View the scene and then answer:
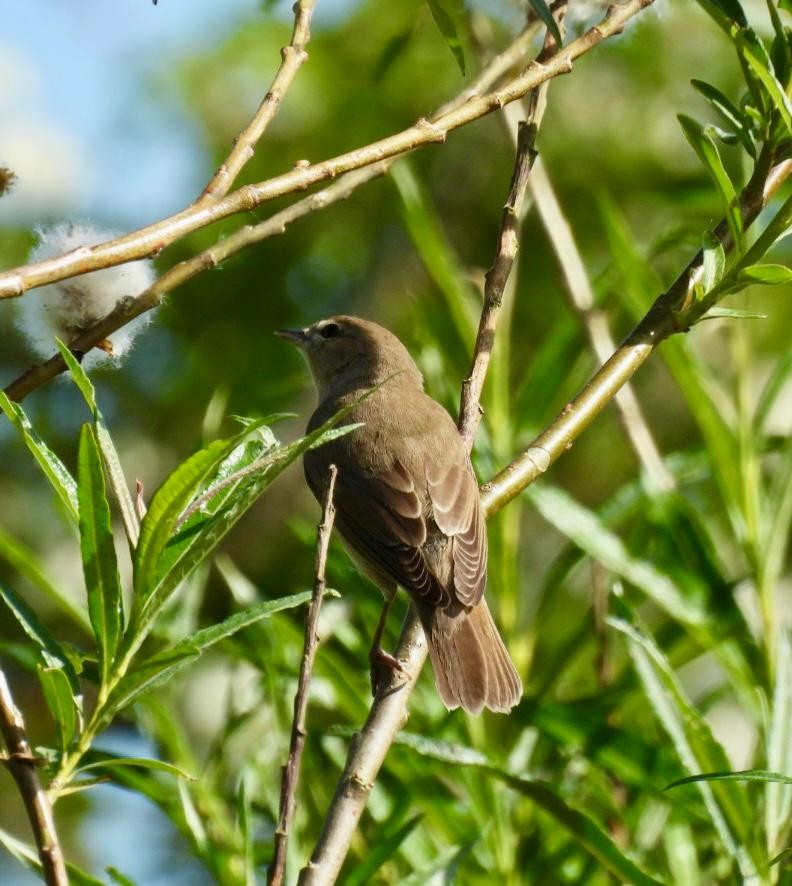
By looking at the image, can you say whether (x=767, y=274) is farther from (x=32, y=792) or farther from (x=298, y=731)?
(x=32, y=792)

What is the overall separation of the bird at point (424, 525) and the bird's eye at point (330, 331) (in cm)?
37

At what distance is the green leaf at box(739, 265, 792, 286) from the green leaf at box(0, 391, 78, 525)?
1.18 metres

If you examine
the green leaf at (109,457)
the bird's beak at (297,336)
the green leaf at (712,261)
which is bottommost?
the green leaf at (109,457)

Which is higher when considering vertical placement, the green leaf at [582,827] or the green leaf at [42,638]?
the green leaf at [582,827]

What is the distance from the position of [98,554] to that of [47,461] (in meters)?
0.13

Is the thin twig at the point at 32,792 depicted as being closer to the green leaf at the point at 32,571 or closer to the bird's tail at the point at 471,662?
the green leaf at the point at 32,571

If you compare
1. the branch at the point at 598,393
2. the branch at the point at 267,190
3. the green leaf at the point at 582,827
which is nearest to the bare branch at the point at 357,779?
the branch at the point at 598,393

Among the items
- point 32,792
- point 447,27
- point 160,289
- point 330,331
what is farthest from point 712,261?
point 330,331

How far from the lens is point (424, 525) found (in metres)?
3.83

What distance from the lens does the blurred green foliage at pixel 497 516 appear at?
10.0ft

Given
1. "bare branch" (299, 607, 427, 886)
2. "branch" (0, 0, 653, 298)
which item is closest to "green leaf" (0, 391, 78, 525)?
"branch" (0, 0, 653, 298)

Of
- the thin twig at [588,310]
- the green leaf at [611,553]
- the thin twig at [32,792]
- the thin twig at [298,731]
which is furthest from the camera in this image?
the thin twig at [588,310]

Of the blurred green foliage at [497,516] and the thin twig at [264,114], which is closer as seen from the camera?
the thin twig at [264,114]

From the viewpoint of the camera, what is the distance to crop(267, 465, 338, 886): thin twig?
151cm
